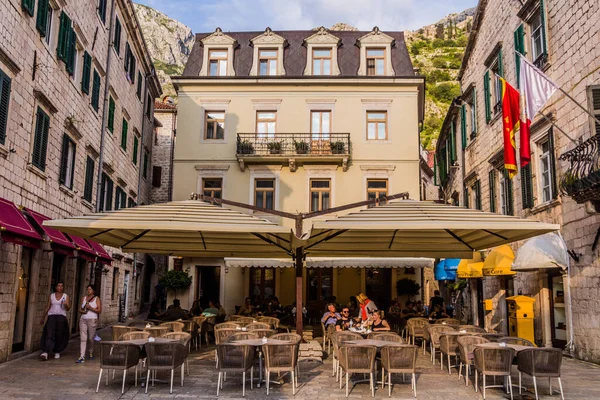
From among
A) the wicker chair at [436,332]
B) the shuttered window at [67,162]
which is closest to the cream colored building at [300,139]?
the shuttered window at [67,162]

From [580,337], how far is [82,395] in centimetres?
1017

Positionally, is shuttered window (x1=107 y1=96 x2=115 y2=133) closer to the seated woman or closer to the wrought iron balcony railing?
the seated woman

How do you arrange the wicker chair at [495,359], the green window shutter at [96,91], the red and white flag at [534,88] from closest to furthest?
the wicker chair at [495,359]
the red and white flag at [534,88]
the green window shutter at [96,91]

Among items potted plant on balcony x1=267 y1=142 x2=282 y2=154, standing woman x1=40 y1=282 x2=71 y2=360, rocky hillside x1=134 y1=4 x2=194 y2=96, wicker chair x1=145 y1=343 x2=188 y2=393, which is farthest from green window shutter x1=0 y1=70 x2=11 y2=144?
rocky hillside x1=134 y1=4 x2=194 y2=96

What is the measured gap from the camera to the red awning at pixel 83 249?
43.8 feet

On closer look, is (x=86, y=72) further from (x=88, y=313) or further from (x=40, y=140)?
(x=88, y=313)

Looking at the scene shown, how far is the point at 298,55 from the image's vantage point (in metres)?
24.8

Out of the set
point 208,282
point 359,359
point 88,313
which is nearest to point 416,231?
point 359,359

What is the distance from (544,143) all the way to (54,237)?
12420mm

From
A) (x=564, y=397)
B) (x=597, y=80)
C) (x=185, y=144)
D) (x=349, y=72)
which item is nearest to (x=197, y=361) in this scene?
(x=564, y=397)

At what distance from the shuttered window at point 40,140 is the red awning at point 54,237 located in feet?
4.57

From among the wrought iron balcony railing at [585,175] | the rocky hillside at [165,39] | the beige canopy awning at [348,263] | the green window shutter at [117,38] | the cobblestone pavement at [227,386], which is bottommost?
the cobblestone pavement at [227,386]

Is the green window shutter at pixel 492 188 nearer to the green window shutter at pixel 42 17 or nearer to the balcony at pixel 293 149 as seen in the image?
the balcony at pixel 293 149

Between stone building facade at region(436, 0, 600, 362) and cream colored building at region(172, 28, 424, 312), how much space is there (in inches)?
141
